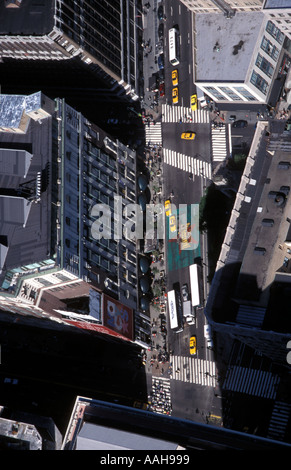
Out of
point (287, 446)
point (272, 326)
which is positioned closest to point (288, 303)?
point (272, 326)
